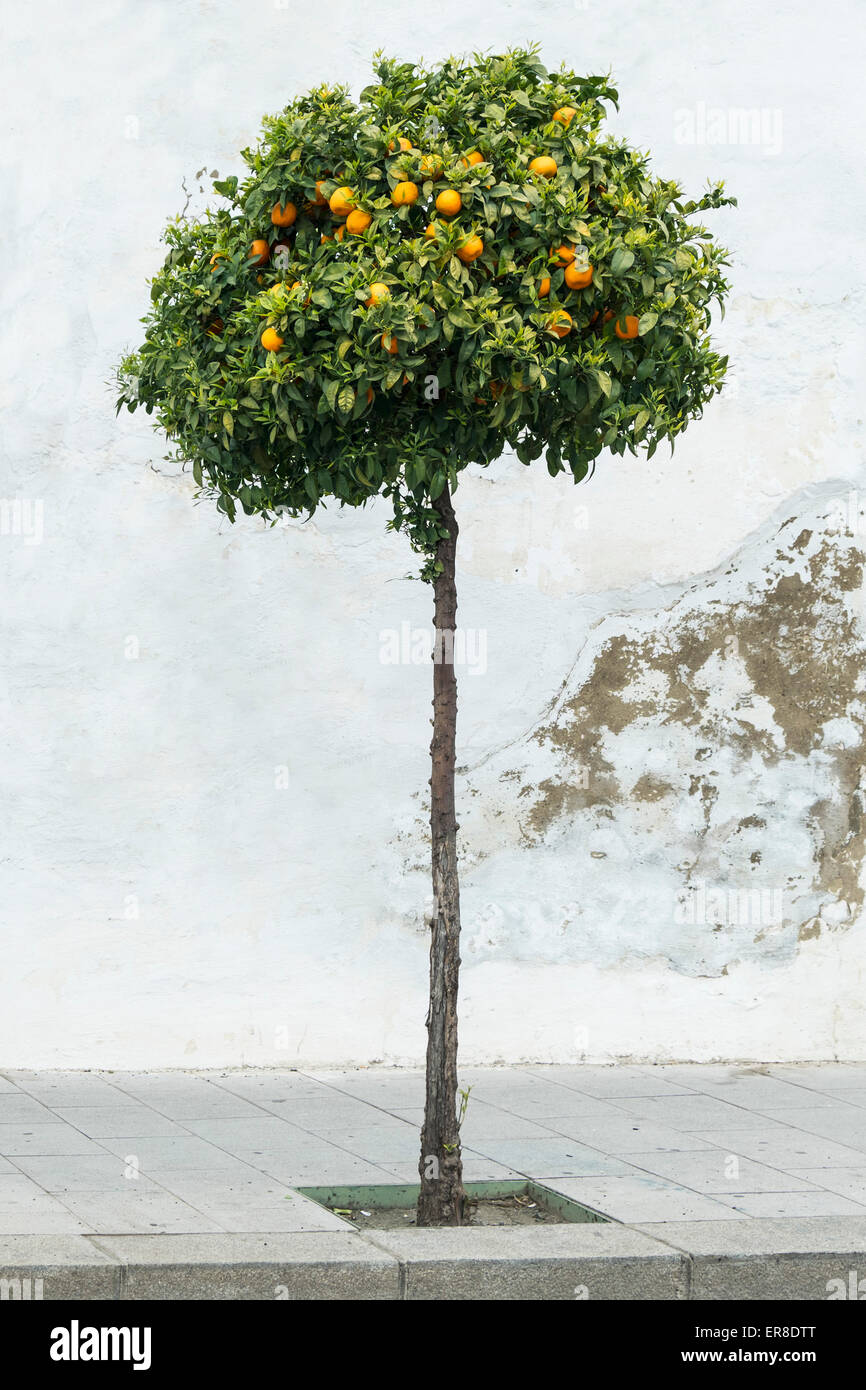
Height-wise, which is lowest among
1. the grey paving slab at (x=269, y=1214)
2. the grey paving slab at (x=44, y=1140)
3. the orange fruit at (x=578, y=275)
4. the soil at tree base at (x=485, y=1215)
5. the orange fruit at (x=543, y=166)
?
the soil at tree base at (x=485, y=1215)

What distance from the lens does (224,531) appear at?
24.7 ft

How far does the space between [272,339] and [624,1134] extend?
3575 millimetres

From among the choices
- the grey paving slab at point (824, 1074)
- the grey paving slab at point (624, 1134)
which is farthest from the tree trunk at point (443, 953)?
the grey paving slab at point (824, 1074)

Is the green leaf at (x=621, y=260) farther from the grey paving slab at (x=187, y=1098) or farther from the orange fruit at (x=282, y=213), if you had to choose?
the grey paving slab at (x=187, y=1098)

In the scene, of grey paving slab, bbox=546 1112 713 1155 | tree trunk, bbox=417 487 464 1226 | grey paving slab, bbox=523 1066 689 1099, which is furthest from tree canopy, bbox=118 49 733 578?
grey paving slab, bbox=523 1066 689 1099

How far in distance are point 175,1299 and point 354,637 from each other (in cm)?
374

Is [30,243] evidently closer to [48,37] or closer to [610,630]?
[48,37]

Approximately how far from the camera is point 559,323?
473cm

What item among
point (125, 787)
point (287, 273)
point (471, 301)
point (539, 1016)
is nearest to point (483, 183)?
point (471, 301)

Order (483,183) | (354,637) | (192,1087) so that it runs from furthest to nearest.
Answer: (354,637) < (192,1087) < (483,183)

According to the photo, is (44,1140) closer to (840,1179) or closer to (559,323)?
(840,1179)

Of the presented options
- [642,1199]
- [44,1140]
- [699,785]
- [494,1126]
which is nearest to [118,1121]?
[44,1140]

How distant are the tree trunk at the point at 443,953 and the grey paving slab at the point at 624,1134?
1.23 metres

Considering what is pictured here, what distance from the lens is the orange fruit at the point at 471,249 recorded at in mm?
4668
